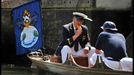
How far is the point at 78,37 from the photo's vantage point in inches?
576

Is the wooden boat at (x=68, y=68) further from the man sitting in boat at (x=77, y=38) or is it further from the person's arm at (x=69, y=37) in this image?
the person's arm at (x=69, y=37)

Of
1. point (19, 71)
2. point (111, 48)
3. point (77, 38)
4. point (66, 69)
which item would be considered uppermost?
point (77, 38)

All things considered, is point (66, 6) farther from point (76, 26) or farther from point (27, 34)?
point (76, 26)

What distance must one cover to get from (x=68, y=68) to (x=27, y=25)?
573 cm

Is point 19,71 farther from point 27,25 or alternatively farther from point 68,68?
point 68,68

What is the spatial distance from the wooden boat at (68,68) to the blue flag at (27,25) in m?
2.75

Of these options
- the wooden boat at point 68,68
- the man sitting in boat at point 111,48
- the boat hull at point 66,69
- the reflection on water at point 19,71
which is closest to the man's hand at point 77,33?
the wooden boat at point 68,68

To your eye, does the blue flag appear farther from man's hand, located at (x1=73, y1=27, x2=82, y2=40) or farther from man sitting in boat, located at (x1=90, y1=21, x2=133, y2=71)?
man sitting in boat, located at (x1=90, y1=21, x2=133, y2=71)

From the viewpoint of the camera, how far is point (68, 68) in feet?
43.5

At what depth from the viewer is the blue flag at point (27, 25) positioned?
60.4ft

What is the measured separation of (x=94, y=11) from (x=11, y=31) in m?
4.06

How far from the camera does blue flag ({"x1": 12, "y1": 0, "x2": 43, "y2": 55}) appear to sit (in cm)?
1841

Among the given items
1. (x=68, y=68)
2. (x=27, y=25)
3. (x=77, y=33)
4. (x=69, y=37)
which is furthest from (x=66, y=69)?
(x=27, y=25)

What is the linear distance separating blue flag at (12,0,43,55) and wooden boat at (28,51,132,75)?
9.01 ft
